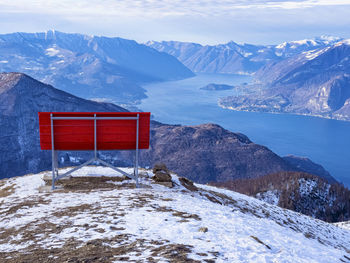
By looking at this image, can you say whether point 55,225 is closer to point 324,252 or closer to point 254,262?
point 254,262

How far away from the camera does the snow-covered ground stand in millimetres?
11891

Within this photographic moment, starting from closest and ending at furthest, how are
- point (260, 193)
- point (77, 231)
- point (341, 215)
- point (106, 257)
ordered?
1. point (106, 257)
2. point (77, 231)
3. point (341, 215)
4. point (260, 193)

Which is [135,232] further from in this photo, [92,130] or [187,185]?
[187,185]

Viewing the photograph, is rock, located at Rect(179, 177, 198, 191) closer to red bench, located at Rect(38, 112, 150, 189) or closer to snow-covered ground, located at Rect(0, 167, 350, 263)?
snow-covered ground, located at Rect(0, 167, 350, 263)

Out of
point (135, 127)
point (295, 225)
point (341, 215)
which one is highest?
point (135, 127)

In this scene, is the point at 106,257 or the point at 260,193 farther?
the point at 260,193

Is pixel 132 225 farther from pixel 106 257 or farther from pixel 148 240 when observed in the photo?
pixel 106 257

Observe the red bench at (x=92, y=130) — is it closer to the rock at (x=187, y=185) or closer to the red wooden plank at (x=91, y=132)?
the red wooden plank at (x=91, y=132)

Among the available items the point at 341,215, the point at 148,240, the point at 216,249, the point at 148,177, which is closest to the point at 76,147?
the point at 148,177

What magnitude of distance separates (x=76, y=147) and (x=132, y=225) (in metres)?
10.8

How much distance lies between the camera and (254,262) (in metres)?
11.3

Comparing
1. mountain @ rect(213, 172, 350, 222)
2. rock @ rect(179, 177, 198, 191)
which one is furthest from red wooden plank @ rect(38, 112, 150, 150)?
mountain @ rect(213, 172, 350, 222)

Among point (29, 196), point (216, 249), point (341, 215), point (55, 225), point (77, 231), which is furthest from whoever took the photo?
point (341, 215)

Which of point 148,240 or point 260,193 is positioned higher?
point 148,240
